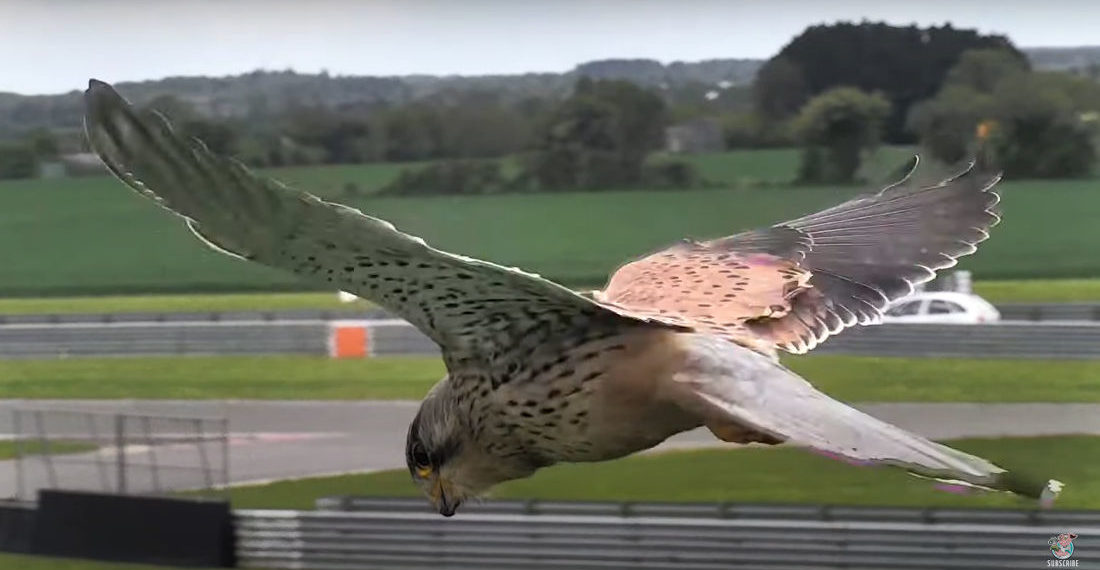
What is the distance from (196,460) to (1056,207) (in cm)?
297

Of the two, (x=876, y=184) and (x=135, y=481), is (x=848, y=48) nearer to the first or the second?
(x=876, y=184)

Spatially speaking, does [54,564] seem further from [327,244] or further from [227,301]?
[327,244]

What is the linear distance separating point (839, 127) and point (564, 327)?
1.34 m

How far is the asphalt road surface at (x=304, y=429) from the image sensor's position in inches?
162

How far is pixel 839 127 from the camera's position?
2.17 meters

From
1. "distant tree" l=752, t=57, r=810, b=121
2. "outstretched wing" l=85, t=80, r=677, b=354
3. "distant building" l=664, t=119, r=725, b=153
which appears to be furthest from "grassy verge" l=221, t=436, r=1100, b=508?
"outstretched wing" l=85, t=80, r=677, b=354

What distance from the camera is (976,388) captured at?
14.7 feet

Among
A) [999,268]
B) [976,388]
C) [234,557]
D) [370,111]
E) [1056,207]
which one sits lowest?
[234,557]

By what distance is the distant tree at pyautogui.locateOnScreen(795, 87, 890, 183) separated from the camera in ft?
6.36

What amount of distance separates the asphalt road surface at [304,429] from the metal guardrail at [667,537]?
0.27 meters

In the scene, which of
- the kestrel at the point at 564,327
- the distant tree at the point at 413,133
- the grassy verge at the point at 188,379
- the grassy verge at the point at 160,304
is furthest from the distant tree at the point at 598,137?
the grassy verge at the point at 188,379

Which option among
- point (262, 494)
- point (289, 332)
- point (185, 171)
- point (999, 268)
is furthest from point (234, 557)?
point (185, 171)

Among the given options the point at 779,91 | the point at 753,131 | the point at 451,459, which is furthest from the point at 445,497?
the point at 779,91

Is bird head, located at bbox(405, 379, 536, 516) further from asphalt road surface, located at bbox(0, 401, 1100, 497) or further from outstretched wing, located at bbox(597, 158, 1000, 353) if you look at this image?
asphalt road surface, located at bbox(0, 401, 1100, 497)
